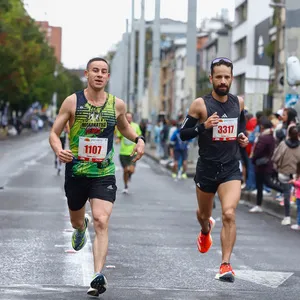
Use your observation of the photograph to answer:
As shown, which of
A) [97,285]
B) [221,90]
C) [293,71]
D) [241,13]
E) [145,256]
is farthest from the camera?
[241,13]

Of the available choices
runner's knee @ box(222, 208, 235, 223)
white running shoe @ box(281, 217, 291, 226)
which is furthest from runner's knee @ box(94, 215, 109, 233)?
white running shoe @ box(281, 217, 291, 226)

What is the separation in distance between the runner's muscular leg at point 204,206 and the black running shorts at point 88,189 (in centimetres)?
115

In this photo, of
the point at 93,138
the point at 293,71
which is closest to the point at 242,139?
the point at 93,138

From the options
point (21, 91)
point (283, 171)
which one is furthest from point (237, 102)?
point (21, 91)

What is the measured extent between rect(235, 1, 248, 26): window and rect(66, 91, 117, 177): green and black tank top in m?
80.3

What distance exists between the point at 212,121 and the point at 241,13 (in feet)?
272

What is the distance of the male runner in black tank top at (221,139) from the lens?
973cm

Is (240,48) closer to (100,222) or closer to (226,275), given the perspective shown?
(226,275)

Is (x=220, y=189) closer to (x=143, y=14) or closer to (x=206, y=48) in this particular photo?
(x=143, y=14)

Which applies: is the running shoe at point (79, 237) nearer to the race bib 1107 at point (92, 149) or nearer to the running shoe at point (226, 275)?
the race bib 1107 at point (92, 149)

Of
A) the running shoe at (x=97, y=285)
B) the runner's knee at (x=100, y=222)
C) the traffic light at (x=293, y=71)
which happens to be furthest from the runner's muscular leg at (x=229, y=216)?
the traffic light at (x=293, y=71)

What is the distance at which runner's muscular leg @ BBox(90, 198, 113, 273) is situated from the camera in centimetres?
885

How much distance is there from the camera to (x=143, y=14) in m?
74.8

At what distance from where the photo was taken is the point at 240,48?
9225 centimetres
